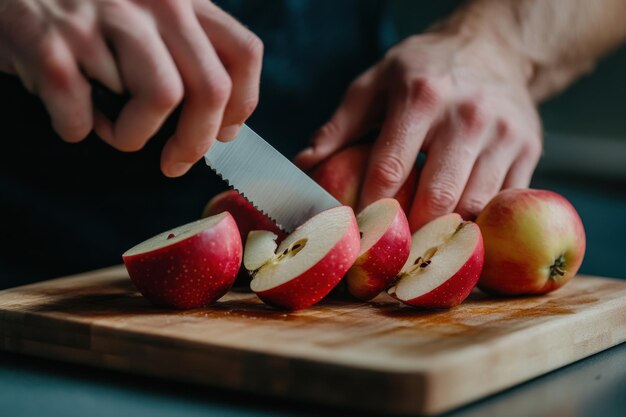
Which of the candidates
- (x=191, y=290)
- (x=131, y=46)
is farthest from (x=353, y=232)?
(x=131, y=46)

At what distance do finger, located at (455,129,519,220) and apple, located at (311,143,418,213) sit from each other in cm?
11

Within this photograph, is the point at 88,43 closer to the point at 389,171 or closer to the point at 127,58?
the point at 127,58

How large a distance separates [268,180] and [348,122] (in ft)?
1.16

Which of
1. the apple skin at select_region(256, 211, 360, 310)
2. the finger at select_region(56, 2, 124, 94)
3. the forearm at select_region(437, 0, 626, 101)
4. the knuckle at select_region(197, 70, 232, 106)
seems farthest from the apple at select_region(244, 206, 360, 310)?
the forearm at select_region(437, 0, 626, 101)

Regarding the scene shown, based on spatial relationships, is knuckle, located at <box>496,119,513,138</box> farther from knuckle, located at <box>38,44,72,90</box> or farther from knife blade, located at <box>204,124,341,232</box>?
knuckle, located at <box>38,44,72,90</box>

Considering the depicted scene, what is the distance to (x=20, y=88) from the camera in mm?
1889

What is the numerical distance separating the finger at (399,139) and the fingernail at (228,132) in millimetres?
433

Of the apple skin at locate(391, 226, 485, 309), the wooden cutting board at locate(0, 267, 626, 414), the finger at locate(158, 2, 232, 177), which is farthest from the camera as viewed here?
the apple skin at locate(391, 226, 485, 309)

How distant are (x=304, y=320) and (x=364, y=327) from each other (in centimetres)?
10

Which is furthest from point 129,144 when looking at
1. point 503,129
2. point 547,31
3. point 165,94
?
point 547,31

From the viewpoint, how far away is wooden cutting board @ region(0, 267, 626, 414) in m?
1.11

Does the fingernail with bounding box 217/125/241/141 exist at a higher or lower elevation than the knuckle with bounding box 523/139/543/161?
higher

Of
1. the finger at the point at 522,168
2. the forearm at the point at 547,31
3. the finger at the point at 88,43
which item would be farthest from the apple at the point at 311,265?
the forearm at the point at 547,31

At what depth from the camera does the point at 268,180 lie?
1.66 m
